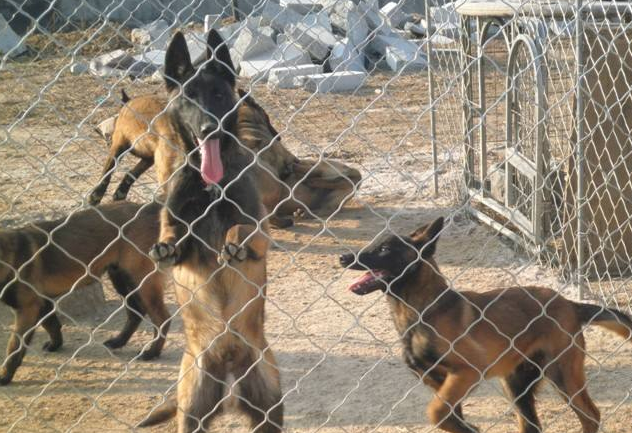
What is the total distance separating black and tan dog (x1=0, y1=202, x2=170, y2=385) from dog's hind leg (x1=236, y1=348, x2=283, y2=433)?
54.8 inches

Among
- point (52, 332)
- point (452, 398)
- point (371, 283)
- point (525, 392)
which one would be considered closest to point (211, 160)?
point (371, 283)

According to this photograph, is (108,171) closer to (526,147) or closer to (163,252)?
(526,147)

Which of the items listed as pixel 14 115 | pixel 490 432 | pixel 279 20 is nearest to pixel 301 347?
pixel 490 432

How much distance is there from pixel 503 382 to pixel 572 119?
1.89 meters

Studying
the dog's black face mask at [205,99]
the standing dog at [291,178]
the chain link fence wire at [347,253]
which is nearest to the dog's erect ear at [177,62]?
the dog's black face mask at [205,99]

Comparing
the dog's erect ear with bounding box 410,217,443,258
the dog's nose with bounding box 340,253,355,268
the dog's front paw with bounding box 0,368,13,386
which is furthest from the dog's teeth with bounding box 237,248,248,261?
the dog's front paw with bounding box 0,368,13,386

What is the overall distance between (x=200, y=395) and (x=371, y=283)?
38.9 inches

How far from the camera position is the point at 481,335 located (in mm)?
4246

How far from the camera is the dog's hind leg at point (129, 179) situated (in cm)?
789

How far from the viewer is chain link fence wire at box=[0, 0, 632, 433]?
395 cm

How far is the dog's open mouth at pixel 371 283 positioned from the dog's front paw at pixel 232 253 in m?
0.80

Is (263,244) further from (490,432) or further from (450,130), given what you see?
(450,130)

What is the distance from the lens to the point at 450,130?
27.4ft

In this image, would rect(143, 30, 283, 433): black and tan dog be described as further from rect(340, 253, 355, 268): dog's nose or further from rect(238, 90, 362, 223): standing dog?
rect(238, 90, 362, 223): standing dog
